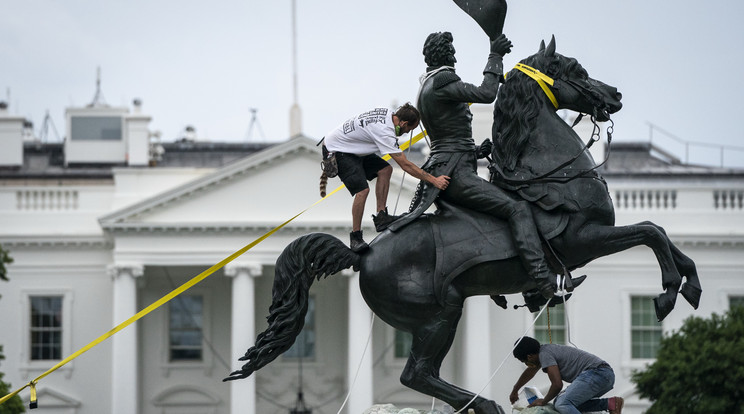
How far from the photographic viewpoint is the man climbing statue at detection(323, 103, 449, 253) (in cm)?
866

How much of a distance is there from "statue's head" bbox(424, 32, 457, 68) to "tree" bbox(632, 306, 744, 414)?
22222 mm

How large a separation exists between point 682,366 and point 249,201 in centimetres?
1684

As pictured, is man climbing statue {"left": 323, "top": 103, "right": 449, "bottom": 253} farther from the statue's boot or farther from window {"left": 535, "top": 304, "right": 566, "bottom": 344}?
window {"left": 535, "top": 304, "right": 566, "bottom": 344}

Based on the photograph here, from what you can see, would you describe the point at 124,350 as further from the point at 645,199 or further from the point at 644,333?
the point at 645,199

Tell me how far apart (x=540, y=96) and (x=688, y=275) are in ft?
4.58

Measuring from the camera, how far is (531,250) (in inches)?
322

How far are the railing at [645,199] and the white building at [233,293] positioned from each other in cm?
7

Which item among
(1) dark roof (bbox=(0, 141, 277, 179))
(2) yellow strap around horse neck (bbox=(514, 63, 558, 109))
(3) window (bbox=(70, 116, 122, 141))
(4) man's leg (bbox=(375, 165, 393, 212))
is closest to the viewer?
(2) yellow strap around horse neck (bbox=(514, 63, 558, 109))

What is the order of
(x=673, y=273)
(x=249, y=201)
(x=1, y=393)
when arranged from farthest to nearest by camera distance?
1. (x=249, y=201)
2. (x=1, y=393)
3. (x=673, y=273)

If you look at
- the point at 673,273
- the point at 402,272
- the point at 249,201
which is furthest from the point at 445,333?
the point at 249,201

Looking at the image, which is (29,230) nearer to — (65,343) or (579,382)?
(65,343)

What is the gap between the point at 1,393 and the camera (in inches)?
1080

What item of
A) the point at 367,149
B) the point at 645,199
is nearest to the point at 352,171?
the point at 367,149

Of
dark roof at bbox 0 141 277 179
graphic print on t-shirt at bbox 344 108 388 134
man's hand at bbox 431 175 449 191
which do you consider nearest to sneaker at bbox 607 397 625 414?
man's hand at bbox 431 175 449 191
